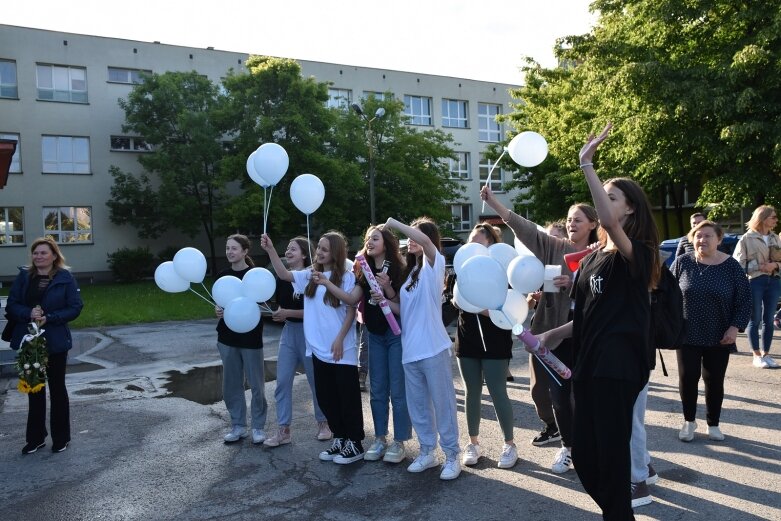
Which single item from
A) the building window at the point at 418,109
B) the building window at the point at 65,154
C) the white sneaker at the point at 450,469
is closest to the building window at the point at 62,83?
the building window at the point at 65,154

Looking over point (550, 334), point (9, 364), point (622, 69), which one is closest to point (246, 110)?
point (622, 69)

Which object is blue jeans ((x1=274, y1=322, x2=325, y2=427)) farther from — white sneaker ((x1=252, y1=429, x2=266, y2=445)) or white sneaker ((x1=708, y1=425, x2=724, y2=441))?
white sneaker ((x1=708, y1=425, x2=724, y2=441))

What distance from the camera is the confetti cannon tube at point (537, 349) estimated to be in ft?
12.0

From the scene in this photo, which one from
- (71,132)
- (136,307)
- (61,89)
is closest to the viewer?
(136,307)

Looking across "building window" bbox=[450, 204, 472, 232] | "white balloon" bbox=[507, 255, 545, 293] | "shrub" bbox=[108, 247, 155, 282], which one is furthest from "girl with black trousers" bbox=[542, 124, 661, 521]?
Answer: "building window" bbox=[450, 204, 472, 232]

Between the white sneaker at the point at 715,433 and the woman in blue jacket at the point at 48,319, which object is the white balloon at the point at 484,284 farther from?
the woman in blue jacket at the point at 48,319

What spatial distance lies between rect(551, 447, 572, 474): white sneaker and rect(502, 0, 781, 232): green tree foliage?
557 inches

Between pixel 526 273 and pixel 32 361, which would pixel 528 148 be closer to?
pixel 526 273

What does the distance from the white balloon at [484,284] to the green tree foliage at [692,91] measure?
14.7 meters

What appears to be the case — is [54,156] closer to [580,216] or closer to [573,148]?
[573,148]

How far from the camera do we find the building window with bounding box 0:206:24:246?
30.7 metres

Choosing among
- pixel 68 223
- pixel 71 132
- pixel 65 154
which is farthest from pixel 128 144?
pixel 68 223

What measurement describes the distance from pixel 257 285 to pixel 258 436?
1.33 meters

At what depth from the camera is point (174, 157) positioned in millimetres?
31547
